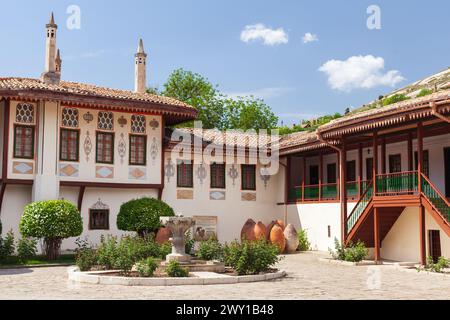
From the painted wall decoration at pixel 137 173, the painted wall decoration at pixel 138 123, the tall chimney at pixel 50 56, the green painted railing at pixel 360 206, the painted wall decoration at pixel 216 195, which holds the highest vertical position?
the tall chimney at pixel 50 56

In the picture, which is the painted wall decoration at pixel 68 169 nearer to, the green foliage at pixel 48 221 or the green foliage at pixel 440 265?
the green foliage at pixel 48 221

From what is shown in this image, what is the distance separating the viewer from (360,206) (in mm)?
19469

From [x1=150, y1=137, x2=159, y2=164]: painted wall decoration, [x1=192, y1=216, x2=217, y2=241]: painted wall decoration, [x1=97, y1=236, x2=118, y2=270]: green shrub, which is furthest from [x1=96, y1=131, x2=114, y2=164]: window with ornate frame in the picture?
[x1=97, y1=236, x2=118, y2=270]: green shrub

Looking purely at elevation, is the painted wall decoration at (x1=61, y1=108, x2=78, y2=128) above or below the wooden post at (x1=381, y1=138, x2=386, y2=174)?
above

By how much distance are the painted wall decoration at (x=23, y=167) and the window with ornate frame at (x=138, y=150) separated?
358 centimetres

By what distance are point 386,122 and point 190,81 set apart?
2861cm

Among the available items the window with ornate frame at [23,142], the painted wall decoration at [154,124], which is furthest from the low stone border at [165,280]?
the painted wall decoration at [154,124]

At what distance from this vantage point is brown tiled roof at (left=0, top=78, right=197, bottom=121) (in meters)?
18.9

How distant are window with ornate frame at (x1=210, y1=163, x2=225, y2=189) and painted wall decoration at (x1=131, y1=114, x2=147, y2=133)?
12.5ft

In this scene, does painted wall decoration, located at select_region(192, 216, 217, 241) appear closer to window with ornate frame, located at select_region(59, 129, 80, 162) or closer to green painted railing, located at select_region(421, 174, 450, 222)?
window with ornate frame, located at select_region(59, 129, 80, 162)

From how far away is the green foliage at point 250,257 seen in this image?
13.6m

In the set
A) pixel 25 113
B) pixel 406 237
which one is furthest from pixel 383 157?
pixel 25 113
